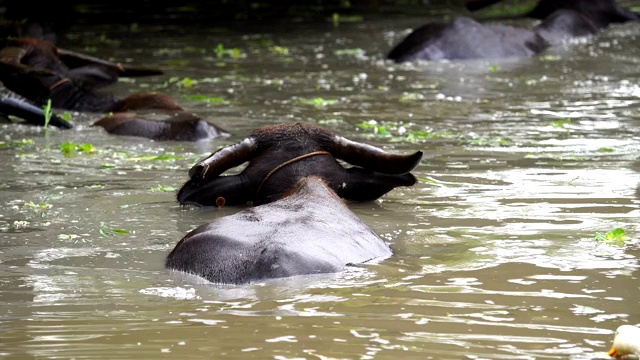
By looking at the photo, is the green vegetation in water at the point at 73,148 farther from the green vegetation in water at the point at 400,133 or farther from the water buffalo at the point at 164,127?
the green vegetation in water at the point at 400,133

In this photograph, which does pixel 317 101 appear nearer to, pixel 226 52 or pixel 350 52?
pixel 350 52

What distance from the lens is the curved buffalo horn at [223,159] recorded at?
6.69 m

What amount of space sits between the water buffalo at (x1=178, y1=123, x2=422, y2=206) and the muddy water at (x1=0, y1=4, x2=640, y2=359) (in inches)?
5.6

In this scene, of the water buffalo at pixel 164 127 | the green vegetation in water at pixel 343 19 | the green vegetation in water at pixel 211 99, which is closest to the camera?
the water buffalo at pixel 164 127

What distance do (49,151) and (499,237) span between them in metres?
4.14

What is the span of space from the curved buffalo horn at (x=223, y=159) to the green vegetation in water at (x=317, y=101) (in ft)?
13.9

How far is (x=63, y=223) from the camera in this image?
22.1 feet

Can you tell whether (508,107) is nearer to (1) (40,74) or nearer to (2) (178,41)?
(1) (40,74)

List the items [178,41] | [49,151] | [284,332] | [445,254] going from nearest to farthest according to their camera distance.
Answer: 1. [284,332]
2. [445,254]
3. [49,151]
4. [178,41]

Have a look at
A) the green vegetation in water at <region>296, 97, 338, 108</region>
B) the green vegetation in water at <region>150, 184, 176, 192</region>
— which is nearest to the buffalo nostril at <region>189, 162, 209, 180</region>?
the green vegetation in water at <region>150, 184, 176, 192</region>

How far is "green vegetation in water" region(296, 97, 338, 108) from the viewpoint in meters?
11.2

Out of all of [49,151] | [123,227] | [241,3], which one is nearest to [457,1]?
[241,3]

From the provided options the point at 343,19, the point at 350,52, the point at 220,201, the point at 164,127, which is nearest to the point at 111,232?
the point at 220,201

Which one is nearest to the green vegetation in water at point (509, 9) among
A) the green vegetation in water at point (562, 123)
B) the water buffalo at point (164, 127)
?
the green vegetation in water at point (562, 123)
